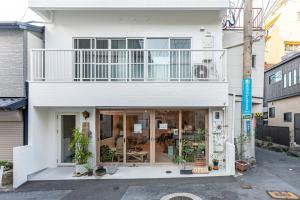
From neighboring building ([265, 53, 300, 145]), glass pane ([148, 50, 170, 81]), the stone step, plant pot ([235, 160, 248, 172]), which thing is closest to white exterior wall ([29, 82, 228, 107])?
glass pane ([148, 50, 170, 81])

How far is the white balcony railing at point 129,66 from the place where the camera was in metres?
8.93

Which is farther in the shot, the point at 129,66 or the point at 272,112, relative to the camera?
the point at 272,112

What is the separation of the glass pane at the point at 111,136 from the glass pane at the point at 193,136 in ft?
9.19

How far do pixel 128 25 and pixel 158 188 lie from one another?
6.86 m

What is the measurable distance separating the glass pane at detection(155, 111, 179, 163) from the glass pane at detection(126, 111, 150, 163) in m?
0.44

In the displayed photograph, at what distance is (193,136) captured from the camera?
9.41 meters

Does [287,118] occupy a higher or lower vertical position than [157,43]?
lower

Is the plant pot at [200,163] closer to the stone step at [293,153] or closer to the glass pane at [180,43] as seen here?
the glass pane at [180,43]

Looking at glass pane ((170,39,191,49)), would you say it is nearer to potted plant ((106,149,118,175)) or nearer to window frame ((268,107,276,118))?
potted plant ((106,149,118,175))

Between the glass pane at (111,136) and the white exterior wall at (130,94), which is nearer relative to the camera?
the white exterior wall at (130,94)

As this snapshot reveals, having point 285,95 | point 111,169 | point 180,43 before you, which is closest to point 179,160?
point 111,169

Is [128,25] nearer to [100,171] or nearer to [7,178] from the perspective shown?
[100,171]

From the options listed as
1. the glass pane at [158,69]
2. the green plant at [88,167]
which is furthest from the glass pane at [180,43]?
the green plant at [88,167]

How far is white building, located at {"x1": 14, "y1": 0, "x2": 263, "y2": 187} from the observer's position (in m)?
8.92
